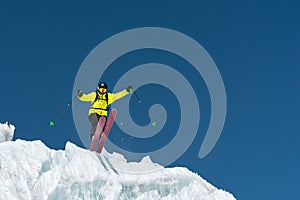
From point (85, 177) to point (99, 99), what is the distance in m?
2.99

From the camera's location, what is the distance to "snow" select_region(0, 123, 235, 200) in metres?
17.3

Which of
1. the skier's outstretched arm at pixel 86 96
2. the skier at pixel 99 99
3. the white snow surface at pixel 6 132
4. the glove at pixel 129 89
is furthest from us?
the white snow surface at pixel 6 132

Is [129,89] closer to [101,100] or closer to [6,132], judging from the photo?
[101,100]

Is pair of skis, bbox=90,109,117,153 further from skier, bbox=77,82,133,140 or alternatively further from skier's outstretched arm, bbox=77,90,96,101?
skier's outstretched arm, bbox=77,90,96,101

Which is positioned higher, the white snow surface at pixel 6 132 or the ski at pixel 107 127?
the white snow surface at pixel 6 132

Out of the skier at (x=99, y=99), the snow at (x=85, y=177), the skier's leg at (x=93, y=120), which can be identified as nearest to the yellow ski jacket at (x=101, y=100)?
the skier at (x=99, y=99)

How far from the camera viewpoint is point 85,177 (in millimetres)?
18672

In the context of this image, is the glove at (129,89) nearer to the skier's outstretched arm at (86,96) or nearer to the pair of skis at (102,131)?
the pair of skis at (102,131)

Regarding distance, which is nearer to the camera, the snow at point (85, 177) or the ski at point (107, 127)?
the snow at point (85, 177)

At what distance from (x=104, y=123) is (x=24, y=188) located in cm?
398

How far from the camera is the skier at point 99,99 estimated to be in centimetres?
1956

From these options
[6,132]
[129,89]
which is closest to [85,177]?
[129,89]

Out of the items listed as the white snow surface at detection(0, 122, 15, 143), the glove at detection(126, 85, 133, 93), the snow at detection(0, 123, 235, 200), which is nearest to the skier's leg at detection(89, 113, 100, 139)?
the snow at detection(0, 123, 235, 200)

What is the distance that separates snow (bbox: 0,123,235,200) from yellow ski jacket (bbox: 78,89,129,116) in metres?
1.55
